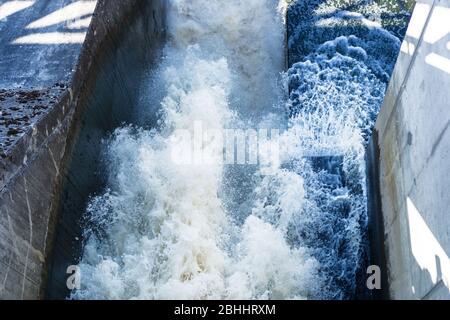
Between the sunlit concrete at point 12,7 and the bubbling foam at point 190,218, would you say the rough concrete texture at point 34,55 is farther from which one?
the bubbling foam at point 190,218

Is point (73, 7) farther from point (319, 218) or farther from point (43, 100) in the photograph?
point (319, 218)

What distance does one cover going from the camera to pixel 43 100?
475 cm

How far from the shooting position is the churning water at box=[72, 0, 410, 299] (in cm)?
515

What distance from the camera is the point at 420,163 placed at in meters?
4.14

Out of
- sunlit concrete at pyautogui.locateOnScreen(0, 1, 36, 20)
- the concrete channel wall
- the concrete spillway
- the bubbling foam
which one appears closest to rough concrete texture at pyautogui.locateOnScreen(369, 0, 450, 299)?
the concrete spillway

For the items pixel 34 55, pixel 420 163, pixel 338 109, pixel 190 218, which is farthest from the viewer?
pixel 338 109

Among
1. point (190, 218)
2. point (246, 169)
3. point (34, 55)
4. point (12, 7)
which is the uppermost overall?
point (12, 7)

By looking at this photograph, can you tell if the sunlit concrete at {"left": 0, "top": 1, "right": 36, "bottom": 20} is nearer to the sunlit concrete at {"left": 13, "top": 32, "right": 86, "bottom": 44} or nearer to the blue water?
the sunlit concrete at {"left": 13, "top": 32, "right": 86, "bottom": 44}

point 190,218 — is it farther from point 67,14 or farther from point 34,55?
point 67,14

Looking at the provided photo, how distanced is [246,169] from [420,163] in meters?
2.97

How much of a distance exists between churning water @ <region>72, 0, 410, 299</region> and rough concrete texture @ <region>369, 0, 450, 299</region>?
1.05 metres

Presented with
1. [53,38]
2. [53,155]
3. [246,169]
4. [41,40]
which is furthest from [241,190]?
[41,40]
